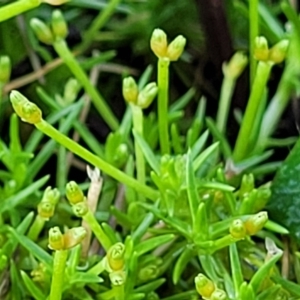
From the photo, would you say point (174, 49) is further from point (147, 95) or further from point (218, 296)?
point (218, 296)

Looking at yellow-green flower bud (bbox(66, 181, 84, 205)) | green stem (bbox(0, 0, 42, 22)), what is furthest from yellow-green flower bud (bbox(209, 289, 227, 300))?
green stem (bbox(0, 0, 42, 22))

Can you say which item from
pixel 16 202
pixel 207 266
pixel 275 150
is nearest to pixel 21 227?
pixel 16 202

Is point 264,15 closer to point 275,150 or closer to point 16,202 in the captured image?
point 275,150

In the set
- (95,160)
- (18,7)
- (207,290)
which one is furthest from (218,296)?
(18,7)

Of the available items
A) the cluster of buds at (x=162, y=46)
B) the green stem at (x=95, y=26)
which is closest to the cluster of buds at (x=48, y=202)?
the cluster of buds at (x=162, y=46)

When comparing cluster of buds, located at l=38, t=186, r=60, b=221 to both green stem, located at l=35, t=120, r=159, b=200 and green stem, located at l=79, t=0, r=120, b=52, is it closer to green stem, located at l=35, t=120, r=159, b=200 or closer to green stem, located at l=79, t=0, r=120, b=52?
green stem, located at l=35, t=120, r=159, b=200
